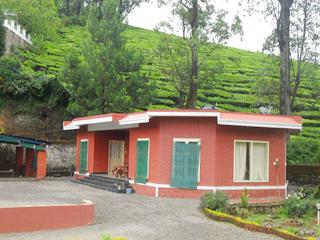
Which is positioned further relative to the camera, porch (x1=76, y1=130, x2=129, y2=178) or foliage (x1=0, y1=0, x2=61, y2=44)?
foliage (x1=0, y1=0, x2=61, y2=44)

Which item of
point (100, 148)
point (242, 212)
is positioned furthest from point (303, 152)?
point (242, 212)

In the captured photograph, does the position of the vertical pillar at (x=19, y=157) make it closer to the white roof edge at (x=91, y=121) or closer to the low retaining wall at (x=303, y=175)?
the white roof edge at (x=91, y=121)

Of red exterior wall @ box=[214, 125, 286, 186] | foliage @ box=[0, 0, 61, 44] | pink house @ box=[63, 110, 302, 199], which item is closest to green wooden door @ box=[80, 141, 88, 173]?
pink house @ box=[63, 110, 302, 199]

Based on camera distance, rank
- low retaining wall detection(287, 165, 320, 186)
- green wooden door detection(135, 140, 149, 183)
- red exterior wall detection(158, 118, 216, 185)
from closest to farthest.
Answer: red exterior wall detection(158, 118, 216, 185)
green wooden door detection(135, 140, 149, 183)
low retaining wall detection(287, 165, 320, 186)

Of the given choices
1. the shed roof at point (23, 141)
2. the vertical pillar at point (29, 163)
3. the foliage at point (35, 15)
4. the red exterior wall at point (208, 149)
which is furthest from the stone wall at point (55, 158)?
the foliage at point (35, 15)

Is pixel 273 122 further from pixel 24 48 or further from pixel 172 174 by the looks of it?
pixel 24 48

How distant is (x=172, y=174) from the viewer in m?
17.1

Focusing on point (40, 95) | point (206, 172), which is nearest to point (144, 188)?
point (206, 172)

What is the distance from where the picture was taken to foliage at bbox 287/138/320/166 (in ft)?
84.7

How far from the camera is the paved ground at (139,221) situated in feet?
34.7

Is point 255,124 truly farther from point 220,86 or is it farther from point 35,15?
point 35,15

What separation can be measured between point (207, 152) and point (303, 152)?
37.9 ft

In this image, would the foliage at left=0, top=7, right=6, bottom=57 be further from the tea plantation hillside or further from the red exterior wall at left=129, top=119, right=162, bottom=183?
the red exterior wall at left=129, top=119, right=162, bottom=183

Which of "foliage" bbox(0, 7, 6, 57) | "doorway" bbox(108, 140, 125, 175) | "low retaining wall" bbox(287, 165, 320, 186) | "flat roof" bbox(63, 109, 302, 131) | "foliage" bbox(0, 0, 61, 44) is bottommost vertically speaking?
"low retaining wall" bbox(287, 165, 320, 186)
